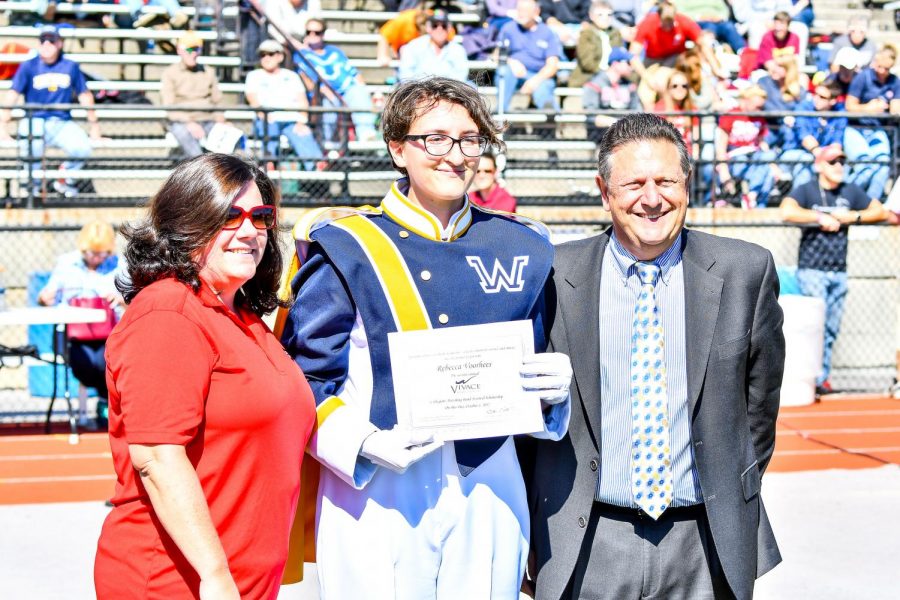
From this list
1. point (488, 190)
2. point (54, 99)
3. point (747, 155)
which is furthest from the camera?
point (747, 155)

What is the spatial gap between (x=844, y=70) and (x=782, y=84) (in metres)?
0.81

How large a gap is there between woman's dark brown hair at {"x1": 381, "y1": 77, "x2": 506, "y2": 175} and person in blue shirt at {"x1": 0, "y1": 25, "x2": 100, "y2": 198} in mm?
8913

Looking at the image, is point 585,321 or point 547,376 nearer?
point 547,376

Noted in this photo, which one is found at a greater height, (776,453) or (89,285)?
(89,285)

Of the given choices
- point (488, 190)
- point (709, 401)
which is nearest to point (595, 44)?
point (488, 190)

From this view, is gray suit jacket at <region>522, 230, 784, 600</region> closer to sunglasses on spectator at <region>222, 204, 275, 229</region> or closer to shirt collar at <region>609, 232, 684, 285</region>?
shirt collar at <region>609, 232, 684, 285</region>

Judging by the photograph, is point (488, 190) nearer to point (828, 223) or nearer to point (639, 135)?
point (828, 223)

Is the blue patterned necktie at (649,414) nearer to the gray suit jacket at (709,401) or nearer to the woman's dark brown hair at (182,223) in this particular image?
the gray suit jacket at (709,401)

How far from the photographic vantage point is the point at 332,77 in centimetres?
1270

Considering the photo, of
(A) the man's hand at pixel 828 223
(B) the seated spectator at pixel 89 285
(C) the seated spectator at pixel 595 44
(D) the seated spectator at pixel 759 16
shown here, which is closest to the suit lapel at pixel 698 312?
(B) the seated spectator at pixel 89 285

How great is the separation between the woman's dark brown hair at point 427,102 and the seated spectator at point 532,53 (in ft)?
33.6

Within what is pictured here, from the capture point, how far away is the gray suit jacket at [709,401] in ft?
9.97

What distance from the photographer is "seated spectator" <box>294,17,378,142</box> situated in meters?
12.0

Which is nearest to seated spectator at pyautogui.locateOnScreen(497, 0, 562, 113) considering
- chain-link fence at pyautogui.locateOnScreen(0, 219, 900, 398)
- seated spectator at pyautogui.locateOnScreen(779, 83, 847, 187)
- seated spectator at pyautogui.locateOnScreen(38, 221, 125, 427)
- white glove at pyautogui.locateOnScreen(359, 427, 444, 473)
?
chain-link fence at pyautogui.locateOnScreen(0, 219, 900, 398)
